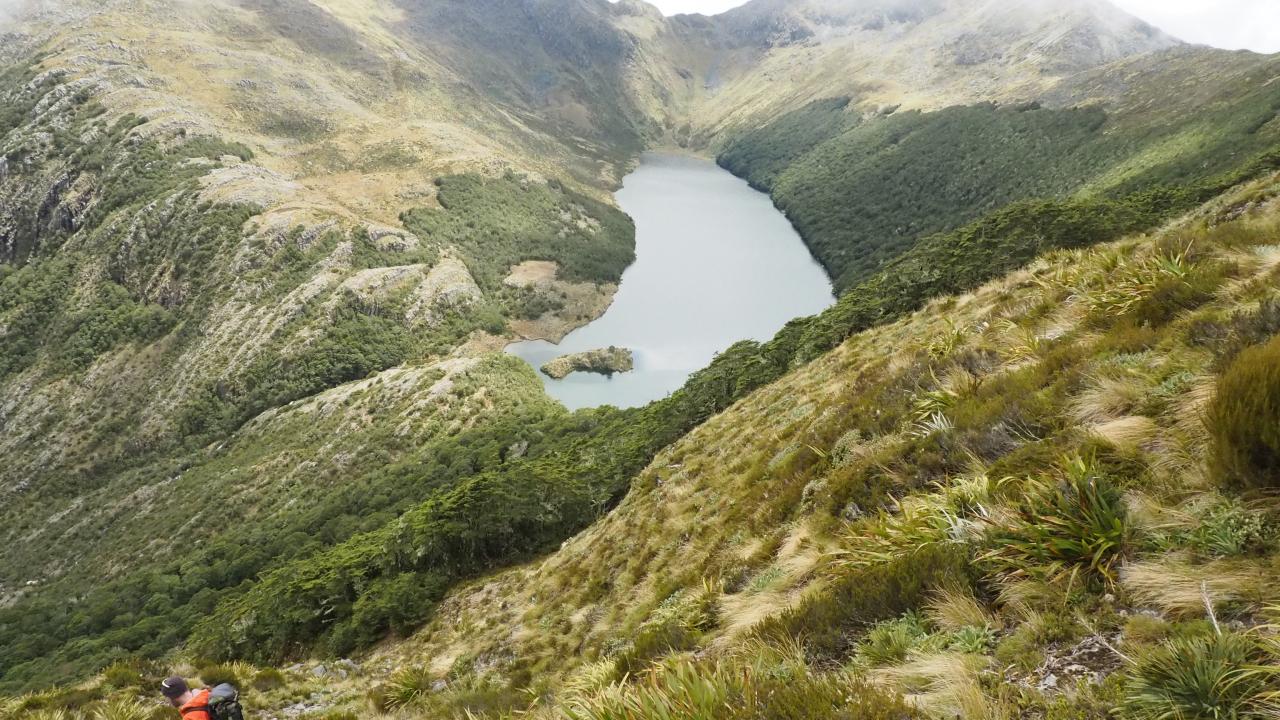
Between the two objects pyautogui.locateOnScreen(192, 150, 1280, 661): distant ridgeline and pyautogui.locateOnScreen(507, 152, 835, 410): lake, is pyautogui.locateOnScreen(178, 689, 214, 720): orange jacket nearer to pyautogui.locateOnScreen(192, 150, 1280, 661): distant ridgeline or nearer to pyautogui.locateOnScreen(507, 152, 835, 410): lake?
pyautogui.locateOnScreen(192, 150, 1280, 661): distant ridgeline


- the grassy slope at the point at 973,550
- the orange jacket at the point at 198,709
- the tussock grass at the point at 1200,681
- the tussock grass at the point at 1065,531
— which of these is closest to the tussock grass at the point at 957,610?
the grassy slope at the point at 973,550

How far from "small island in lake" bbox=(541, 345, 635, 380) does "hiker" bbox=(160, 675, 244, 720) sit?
9916 centimetres

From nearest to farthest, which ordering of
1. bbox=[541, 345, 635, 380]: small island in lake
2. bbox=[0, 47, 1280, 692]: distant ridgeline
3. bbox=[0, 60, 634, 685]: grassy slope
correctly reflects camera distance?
bbox=[0, 47, 1280, 692]: distant ridgeline
bbox=[0, 60, 634, 685]: grassy slope
bbox=[541, 345, 635, 380]: small island in lake

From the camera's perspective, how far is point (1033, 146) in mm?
132125

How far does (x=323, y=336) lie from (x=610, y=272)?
224 ft

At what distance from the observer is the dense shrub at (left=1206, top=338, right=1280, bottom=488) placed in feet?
12.3

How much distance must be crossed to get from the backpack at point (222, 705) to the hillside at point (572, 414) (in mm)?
2945

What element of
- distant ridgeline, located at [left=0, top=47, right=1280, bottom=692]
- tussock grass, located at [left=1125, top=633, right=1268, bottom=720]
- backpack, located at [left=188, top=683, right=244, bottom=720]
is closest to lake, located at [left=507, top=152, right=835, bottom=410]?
distant ridgeline, located at [left=0, top=47, right=1280, bottom=692]

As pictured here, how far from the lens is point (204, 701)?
8.24 m

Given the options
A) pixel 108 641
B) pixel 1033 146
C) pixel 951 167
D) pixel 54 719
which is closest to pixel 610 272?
pixel 951 167

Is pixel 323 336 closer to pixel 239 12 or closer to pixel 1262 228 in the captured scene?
pixel 1262 228

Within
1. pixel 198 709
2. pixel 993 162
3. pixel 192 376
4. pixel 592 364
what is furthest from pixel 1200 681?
pixel 993 162

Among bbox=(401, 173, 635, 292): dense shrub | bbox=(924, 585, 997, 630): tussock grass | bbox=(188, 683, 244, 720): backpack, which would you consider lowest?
bbox=(401, 173, 635, 292): dense shrub

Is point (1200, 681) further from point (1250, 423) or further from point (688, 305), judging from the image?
point (688, 305)
